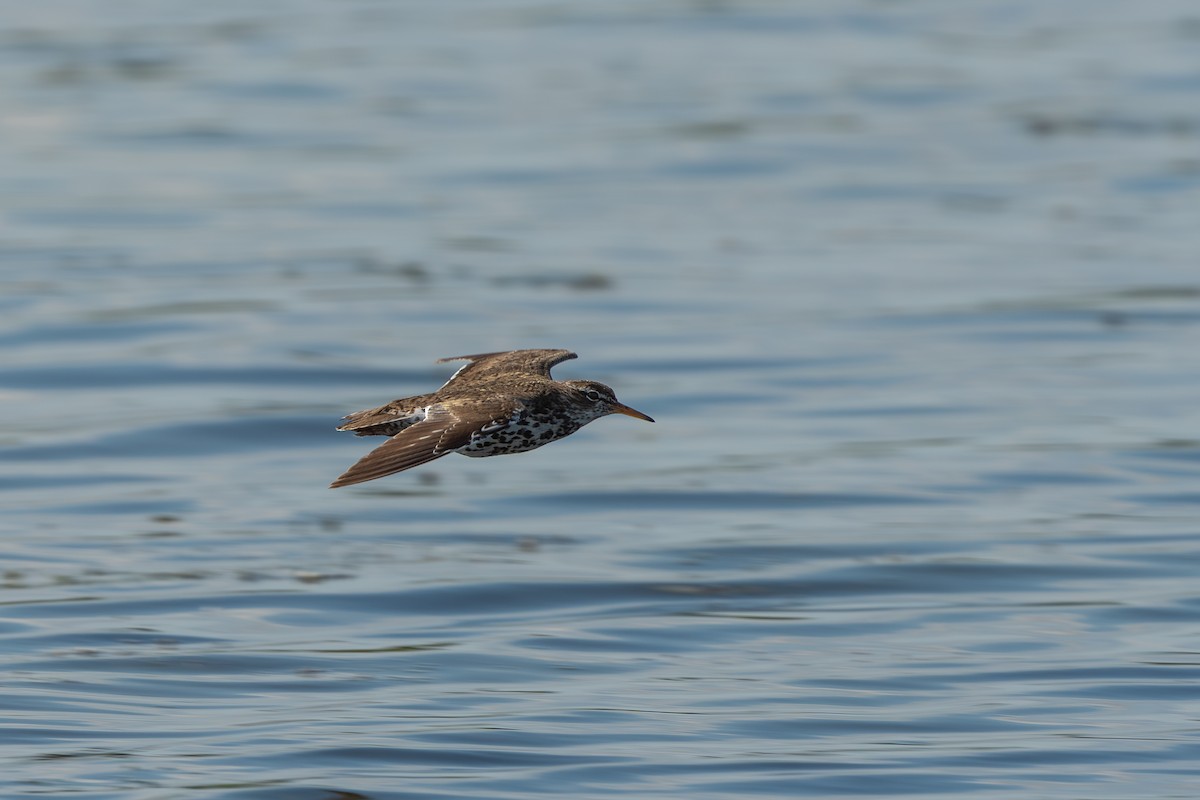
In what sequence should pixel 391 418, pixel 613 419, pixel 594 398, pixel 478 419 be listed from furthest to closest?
pixel 613 419 < pixel 594 398 < pixel 391 418 < pixel 478 419

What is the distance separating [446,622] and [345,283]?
12370 mm

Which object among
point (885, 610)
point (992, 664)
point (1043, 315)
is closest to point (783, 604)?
point (885, 610)

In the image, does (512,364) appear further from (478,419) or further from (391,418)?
(478,419)

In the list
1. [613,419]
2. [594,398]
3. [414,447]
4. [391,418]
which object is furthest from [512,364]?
[613,419]

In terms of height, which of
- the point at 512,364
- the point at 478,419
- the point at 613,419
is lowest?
the point at 613,419

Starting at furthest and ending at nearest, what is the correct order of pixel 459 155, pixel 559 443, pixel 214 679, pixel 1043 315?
pixel 459 155
pixel 1043 315
pixel 559 443
pixel 214 679

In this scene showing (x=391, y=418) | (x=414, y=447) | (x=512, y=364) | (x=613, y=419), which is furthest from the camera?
(x=613, y=419)

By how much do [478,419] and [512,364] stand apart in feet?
6.15

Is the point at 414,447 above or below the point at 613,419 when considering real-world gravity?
above

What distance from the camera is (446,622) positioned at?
16.1m

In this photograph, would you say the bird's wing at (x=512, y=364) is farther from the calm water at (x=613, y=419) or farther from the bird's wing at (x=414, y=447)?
the calm water at (x=613, y=419)

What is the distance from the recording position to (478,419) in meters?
10.6

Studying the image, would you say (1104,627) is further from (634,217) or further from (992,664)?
(634,217)

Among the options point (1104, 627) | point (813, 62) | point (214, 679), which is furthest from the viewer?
point (813, 62)
